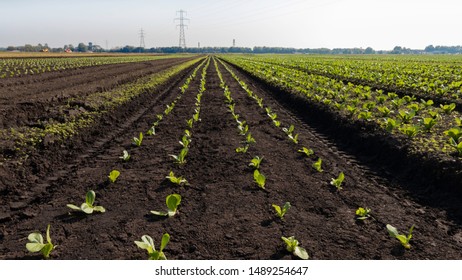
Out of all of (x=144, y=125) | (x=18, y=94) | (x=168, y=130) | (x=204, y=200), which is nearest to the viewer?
(x=204, y=200)

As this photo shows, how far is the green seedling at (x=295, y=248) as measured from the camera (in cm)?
337

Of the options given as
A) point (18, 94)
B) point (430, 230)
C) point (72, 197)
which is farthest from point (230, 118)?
point (18, 94)

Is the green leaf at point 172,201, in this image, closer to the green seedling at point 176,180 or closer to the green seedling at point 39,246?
the green seedling at point 176,180

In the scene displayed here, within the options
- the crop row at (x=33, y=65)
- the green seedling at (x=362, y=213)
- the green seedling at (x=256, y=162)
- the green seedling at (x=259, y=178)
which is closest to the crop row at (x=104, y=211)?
the green seedling at (x=259, y=178)

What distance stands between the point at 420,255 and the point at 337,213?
1104 mm

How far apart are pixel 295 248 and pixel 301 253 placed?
0.26ft

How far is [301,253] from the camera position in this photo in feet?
11.1

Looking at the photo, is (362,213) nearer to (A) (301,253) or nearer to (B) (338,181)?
(B) (338,181)

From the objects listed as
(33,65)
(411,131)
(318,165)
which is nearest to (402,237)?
(318,165)

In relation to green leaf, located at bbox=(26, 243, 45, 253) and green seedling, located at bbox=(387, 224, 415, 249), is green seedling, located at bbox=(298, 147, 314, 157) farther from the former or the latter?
green leaf, located at bbox=(26, 243, 45, 253)
